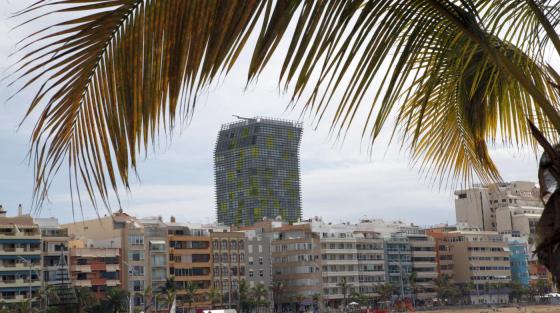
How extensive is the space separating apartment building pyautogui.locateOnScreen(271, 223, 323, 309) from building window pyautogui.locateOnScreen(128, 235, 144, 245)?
19133 millimetres

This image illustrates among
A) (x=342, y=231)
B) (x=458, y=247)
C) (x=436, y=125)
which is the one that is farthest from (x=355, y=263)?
(x=436, y=125)

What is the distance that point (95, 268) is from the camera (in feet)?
239

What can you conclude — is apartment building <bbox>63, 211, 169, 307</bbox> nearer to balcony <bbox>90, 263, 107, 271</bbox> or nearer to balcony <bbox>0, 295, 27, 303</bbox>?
balcony <bbox>90, 263, 107, 271</bbox>

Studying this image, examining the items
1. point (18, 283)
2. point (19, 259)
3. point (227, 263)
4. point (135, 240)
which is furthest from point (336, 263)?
point (18, 283)

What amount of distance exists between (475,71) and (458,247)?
10946cm

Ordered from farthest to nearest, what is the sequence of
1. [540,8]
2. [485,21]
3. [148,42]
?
[485,21] → [540,8] → [148,42]

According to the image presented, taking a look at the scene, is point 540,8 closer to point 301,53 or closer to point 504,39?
point 504,39

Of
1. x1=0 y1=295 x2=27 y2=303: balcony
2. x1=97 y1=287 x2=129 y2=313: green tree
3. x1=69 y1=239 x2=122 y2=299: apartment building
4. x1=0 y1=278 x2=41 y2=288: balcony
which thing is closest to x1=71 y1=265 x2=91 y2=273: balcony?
x1=69 y1=239 x2=122 y2=299: apartment building

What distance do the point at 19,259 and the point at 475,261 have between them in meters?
61.4

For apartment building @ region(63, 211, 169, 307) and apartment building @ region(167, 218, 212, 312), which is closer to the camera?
apartment building @ region(63, 211, 169, 307)

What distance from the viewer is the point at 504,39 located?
296cm

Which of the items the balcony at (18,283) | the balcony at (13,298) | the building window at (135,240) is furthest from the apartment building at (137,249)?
the balcony at (13,298)

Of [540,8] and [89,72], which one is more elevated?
[540,8]

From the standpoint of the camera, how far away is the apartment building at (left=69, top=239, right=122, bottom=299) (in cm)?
7181
